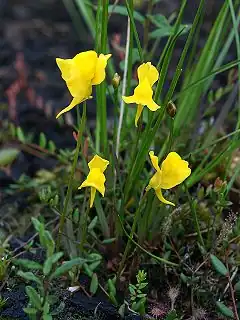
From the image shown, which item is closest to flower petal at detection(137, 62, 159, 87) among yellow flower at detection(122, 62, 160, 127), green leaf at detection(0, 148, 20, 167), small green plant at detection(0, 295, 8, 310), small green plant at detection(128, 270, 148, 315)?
yellow flower at detection(122, 62, 160, 127)

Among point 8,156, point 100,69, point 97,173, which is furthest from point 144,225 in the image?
point 8,156

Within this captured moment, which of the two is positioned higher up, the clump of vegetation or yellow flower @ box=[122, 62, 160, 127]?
yellow flower @ box=[122, 62, 160, 127]

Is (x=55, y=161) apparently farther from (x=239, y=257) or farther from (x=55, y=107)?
(x=239, y=257)

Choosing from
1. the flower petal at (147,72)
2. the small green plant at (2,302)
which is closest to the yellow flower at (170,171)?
the flower petal at (147,72)

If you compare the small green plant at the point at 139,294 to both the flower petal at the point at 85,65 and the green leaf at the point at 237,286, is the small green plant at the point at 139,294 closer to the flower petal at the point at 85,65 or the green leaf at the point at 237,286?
the green leaf at the point at 237,286

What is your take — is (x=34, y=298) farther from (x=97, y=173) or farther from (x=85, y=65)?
(x=85, y=65)

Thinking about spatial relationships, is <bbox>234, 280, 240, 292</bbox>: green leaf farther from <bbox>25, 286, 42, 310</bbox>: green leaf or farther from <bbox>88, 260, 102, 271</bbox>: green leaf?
<bbox>25, 286, 42, 310</bbox>: green leaf
